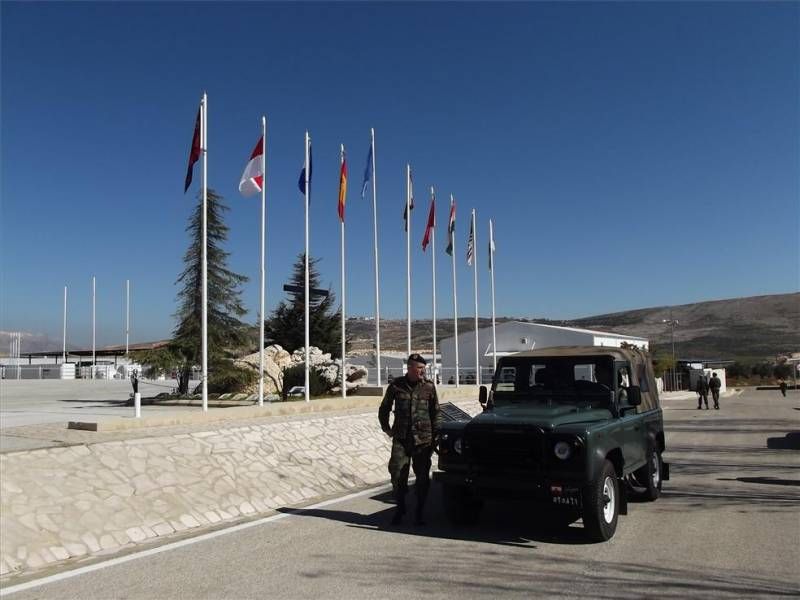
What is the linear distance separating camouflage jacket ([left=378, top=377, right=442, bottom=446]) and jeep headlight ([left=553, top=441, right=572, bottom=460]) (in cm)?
156

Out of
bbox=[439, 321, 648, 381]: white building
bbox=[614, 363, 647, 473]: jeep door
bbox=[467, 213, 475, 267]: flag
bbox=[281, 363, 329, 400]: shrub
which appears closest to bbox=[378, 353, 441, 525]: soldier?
bbox=[614, 363, 647, 473]: jeep door

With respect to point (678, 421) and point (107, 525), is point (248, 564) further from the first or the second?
point (678, 421)

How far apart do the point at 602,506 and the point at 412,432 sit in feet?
7.38

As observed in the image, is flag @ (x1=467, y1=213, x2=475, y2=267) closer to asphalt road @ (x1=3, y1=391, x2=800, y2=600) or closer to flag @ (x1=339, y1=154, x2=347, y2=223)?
flag @ (x1=339, y1=154, x2=347, y2=223)

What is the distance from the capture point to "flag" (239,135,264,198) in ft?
58.5

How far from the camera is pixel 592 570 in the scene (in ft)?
19.6

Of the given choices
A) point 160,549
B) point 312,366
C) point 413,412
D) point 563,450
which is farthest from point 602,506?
point 312,366

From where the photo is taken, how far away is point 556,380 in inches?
347

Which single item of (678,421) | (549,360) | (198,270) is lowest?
(678,421)

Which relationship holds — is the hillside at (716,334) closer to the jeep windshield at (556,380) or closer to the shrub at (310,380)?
the shrub at (310,380)

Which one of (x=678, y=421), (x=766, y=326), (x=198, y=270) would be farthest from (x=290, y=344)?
(x=766, y=326)

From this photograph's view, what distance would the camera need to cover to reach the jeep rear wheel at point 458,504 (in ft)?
25.1

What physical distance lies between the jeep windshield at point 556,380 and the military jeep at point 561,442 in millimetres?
13

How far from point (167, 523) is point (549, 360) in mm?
5145
